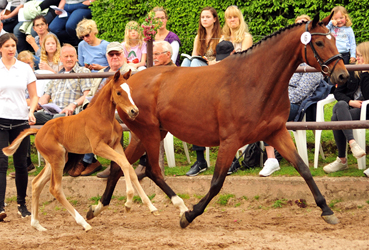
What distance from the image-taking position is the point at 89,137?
5027 mm

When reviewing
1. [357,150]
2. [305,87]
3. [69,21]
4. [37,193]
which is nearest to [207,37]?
[305,87]

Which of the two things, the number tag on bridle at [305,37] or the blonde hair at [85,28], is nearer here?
the number tag on bridle at [305,37]

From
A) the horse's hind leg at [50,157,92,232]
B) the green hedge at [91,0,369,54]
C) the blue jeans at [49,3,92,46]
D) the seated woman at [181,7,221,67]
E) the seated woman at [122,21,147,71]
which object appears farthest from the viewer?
the blue jeans at [49,3,92,46]

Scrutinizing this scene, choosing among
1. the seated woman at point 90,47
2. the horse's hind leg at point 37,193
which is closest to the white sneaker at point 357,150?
the horse's hind leg at point 37,193

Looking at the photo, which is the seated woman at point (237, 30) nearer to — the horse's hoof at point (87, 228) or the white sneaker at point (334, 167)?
the white sneaker at point (334, 167)

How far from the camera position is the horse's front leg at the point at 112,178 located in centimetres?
544

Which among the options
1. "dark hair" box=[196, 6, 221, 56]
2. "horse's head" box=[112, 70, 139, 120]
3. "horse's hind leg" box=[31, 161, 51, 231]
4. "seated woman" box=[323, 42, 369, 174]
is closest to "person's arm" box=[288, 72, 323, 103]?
"seated woman" box=[323, 42, 369, 174]

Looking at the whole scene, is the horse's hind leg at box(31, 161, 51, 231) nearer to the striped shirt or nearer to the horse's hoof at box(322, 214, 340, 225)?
the striped shirt

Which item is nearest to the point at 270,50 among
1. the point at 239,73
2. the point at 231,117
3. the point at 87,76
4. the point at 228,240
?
the point at 239,73

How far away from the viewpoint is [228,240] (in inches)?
179

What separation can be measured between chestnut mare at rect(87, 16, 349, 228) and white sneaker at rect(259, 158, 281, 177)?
1.22 meters

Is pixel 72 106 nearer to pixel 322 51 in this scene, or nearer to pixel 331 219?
pixel 322 51

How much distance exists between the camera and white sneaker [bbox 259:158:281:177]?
20.2ft

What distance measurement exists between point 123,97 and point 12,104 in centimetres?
165
